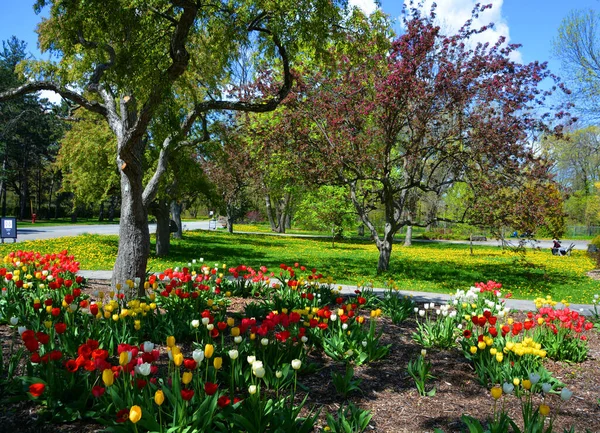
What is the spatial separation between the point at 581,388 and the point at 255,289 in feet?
16.3

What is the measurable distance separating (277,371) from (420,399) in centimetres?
137

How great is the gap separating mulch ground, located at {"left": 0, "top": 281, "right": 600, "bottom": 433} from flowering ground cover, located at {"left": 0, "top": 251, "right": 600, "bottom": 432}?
0.02 metres

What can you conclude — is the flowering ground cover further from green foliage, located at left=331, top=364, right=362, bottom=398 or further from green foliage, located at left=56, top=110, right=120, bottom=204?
green foliage, located at left=56, top=110, right=120, bottom=204

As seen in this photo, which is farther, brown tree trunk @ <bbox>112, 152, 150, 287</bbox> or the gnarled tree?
brown tree trunk @ <bbox>112, 152, 150, 287</bbox>

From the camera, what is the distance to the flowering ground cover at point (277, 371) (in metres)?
2.68

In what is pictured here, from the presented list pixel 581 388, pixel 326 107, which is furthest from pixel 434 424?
pixel 326 107

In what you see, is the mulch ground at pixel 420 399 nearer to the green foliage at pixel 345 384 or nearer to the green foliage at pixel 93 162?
the green foliage at pixel 345 384

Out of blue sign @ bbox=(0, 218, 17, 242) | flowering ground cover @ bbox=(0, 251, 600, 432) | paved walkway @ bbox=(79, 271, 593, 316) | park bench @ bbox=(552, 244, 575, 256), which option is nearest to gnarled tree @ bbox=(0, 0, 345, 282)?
flowering ground cover @ bbox=(0, 251, 600, 432)

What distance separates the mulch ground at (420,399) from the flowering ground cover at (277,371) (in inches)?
0.7

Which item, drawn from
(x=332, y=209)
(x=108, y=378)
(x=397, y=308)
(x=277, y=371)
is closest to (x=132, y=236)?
(x=277, y=371)

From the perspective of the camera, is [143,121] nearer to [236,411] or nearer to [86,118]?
[236,411]

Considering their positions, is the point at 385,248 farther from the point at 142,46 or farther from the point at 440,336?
the point at 142,46

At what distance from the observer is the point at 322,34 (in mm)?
6262

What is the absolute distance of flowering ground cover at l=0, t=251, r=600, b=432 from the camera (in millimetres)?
2682
